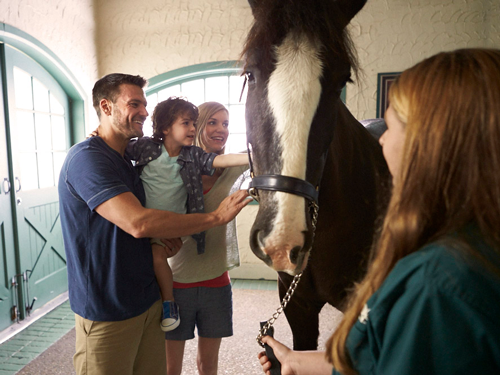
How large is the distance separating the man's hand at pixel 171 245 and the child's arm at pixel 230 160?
380 millimetres

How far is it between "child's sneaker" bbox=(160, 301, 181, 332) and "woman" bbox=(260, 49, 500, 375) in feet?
3.43

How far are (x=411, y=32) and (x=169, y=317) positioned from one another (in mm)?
3598

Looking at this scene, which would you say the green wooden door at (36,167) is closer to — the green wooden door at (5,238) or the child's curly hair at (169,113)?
the green wooden door at (5,238)

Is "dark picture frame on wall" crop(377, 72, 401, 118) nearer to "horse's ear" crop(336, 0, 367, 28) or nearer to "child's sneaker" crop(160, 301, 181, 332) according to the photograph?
"horse's ear" crop(336, 0, 367, 28)

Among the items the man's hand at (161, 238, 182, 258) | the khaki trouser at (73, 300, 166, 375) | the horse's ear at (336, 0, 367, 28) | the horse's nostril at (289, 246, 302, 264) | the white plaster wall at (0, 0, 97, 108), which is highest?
the white plaster wall at (0, 0, 97, 108)

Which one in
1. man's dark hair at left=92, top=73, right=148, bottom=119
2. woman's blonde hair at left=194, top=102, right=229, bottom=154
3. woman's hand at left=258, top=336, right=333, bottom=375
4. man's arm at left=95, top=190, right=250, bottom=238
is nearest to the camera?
woman's hand at left=258, top=336, right=333, bottom=375

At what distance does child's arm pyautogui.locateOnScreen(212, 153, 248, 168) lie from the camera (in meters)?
1.41

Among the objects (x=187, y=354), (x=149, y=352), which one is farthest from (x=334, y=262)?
(x=187, y=354)

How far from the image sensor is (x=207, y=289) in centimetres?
156

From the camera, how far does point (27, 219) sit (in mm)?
2979

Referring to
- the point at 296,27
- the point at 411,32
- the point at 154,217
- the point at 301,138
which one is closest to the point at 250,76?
the point at 296,27

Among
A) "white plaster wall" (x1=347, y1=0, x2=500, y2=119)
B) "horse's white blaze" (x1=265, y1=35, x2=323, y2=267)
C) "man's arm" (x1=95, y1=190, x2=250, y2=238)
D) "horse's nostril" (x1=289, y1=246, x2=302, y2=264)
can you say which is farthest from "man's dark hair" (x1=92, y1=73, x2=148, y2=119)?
"white plaster wall" (x1=347, y1=0, x2=500, y2=119)

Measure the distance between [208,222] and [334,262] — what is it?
49 centimetres

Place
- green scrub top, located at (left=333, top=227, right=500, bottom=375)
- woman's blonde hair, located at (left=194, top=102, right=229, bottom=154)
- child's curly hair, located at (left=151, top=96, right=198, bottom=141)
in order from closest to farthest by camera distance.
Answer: green scrub top, located at (left=333, top=227, right=500, bottom=375) → child's curly hair, located at (left=151, top=96, right=198, bottom=141) → woman's blonde hair, located at (left=194, top=102, right=229, bottom=154)
